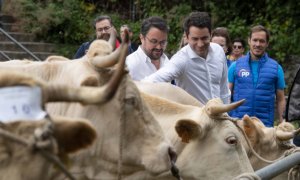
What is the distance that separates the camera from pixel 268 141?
755cm

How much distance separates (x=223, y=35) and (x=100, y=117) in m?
5.83

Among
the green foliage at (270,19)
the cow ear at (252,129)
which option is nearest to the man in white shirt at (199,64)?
the cow ear at (252,129)

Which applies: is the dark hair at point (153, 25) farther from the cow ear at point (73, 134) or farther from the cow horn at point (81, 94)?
the cow horn at point (81, 94)

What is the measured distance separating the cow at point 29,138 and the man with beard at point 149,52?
Result: 365 cm

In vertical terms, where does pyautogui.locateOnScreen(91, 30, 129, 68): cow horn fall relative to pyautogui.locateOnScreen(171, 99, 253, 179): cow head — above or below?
above

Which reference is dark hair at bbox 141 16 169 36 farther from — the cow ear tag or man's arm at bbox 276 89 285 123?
the cow ear tag

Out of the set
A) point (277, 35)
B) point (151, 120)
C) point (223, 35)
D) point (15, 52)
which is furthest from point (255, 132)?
point (277, 35)

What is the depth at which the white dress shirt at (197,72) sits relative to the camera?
23.5 feet

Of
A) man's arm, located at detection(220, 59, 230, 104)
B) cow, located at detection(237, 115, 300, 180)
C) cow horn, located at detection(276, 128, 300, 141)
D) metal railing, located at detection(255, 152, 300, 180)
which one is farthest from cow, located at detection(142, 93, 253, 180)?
man's arm, located at detection(220, 59, 230, 104)

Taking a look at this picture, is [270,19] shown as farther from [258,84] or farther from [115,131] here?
[115,131]

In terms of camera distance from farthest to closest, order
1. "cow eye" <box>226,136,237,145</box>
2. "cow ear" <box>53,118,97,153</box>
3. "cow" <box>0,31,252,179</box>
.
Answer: "cow eye" <box>226,136,237,145</box> < "cow" <box>0,31,252,179</box> < "cow ear" <box>53,118,97,153</box>

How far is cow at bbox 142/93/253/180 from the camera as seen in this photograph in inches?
240

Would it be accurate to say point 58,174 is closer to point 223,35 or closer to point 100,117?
point 100,117

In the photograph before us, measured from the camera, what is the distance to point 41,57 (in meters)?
17.1
